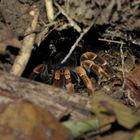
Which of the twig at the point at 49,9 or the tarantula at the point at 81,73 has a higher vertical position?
the twig at the point at 49,9

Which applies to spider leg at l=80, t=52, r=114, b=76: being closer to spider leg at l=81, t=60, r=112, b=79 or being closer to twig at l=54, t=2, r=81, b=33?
spider leg at l=81, t=60, r=112, b=79

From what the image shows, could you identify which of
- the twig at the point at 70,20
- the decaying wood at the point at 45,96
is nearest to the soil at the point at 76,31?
the twig at the point at 70,20

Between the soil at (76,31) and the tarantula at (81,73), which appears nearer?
the soil at (76,31)

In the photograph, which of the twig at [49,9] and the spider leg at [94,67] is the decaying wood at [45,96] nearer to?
the twig at [49,9]

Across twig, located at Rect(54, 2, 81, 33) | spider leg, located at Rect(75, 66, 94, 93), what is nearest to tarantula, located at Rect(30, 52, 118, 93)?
spider leg, located at Rect(75, 66, 94, 93)

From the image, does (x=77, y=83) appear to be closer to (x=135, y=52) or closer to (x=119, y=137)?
(x=135, y=52)

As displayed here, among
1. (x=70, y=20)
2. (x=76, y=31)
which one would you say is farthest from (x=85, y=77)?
(x=70, y=20)
